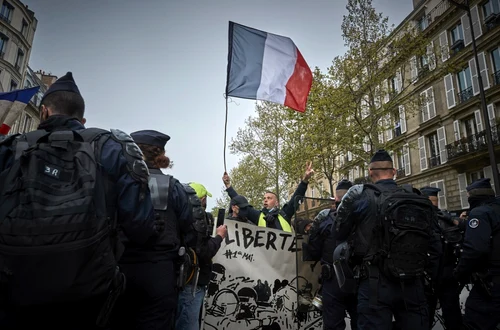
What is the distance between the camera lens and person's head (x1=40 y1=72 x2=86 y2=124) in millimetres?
2006

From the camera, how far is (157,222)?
2477mm

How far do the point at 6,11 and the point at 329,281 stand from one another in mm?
37977

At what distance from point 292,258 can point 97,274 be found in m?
3.79

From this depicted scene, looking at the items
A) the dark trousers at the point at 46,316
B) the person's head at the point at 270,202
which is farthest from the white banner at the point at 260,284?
the dark trousers at the point at 46,316

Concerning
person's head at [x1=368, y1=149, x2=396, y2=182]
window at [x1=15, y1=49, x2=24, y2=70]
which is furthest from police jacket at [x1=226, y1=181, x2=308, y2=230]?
window at [x1=15, y1=49, x2=24, y2=70]

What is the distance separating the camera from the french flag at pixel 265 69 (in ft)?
20.9

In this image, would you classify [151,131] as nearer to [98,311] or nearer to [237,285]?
[98,311]

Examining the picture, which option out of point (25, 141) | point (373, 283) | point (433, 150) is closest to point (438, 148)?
point (433, 150)

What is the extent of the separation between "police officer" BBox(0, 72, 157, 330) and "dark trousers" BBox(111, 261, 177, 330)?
59cm

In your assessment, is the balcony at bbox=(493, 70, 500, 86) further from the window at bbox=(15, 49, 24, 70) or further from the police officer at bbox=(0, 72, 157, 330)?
the window at bbox=(15, 49, 24, 70)

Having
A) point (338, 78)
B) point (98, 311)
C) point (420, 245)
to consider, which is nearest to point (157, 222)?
point (98, 311)

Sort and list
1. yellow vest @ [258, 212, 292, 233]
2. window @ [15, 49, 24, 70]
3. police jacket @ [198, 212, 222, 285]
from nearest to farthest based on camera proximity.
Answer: police jacket @ [198, 212, 222, 285] → yellow vest @ [258, 212, 292, 233] → window @ [15, 49, 24, 70]

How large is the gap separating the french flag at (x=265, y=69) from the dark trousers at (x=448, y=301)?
4.11 m

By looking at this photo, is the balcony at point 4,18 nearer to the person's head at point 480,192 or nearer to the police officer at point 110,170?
the police officer at point 110,170
